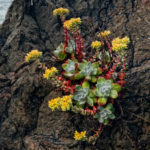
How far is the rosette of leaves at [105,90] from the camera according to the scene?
295cm

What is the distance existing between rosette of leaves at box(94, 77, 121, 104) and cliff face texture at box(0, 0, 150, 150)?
0.30 m

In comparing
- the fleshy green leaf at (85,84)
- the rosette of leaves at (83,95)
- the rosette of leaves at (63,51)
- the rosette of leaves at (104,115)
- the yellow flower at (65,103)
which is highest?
the rosette of leaves at (63,51)

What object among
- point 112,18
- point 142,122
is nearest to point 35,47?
point 112,18

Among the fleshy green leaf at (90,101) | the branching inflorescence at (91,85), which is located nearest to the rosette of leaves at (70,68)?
the branching inflorescence at (91,85)

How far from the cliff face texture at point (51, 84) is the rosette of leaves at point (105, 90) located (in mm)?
299

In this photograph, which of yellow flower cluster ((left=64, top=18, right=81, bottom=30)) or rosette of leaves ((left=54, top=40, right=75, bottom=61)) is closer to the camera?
yellow flower cluster ((left=64, top=18, right=81, bottom=30))

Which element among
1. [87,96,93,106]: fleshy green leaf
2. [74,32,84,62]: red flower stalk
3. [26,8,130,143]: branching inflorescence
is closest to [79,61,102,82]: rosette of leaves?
[26,8,130,143]: branching inflorescence

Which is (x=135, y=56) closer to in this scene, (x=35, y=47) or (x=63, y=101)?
(x=63, y=101)

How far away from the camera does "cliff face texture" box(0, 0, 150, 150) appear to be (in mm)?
3047

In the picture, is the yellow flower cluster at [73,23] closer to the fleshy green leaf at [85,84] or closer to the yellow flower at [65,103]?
the fleshy green leaf at [85,84]

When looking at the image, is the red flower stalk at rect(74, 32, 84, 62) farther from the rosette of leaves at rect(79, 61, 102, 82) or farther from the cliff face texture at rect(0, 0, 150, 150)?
the rosette of leaves at rect(79, 61, 102, 82)

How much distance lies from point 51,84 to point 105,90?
4.09ft

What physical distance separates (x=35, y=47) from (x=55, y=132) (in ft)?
8.34

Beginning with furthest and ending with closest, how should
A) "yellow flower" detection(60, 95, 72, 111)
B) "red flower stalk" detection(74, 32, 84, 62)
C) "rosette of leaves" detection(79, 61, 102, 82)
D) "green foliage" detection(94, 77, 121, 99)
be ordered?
"red flower stalk" detection(74, 32, 84, 62), "rosette of leaves" detection(79, 61, 102, 82), "green foliage" detection(94, 77, 121, 99), "yellow flower" detection(60, 95, 72, 111)
